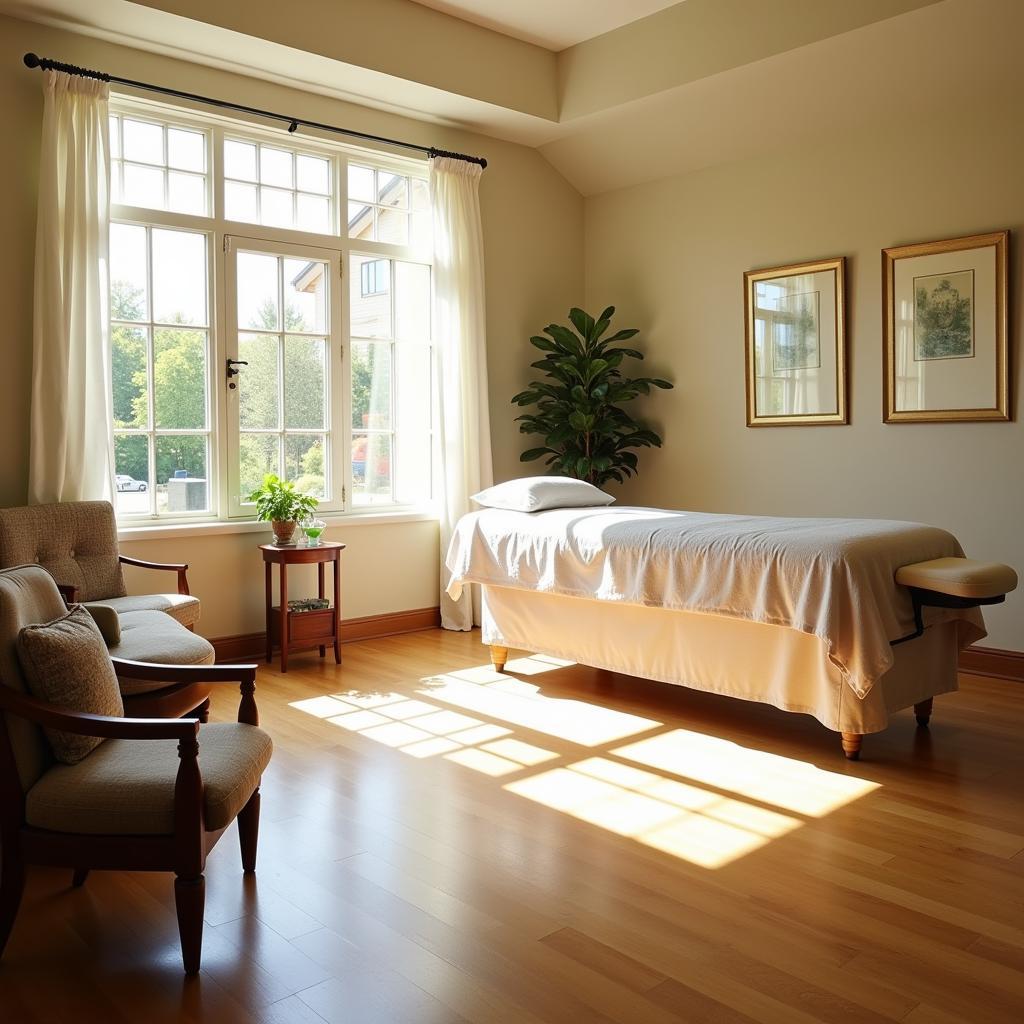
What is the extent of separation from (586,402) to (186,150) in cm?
259

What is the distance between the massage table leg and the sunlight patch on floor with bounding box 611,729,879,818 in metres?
0.15

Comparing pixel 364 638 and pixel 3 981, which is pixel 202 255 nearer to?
pixel 364 638

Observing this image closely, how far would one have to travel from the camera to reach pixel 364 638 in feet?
18.3

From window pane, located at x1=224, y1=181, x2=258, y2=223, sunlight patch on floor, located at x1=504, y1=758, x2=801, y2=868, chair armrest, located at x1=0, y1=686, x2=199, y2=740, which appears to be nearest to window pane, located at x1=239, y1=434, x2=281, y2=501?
window pane, located at x1=224, y1=181, x2=258, y2=223

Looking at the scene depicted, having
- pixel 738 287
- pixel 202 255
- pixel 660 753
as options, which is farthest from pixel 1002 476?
pixel 202 255

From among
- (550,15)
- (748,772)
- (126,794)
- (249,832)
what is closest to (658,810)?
(748,772)

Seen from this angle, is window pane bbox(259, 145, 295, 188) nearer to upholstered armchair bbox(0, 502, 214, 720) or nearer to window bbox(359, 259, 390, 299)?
window bbox(359, 259, 390, 299)

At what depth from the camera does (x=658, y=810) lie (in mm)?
2992

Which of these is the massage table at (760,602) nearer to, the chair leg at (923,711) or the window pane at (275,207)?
the chair leg at (923,711)

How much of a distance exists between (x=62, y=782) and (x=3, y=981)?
41cm

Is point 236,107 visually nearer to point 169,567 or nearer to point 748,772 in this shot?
point 169,567

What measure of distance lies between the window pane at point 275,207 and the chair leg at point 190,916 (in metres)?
3.91

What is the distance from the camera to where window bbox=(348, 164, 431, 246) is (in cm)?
556

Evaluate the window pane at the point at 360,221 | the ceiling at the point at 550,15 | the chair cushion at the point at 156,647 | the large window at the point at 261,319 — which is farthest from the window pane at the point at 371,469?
the ceiling at the point at 550,15
